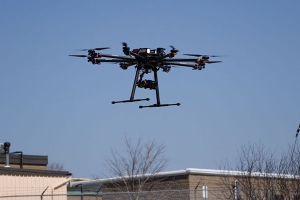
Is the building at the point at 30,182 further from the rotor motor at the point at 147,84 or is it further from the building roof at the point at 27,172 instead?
the rotor motor at the point at 147,84

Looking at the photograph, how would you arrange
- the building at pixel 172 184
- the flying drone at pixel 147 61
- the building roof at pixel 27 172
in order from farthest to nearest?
1. the building at pixel 172 184
2. the building roof at pixel 27 172
3. the flying drone at pixel 147 61

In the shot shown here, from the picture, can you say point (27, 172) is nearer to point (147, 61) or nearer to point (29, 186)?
point (29, 186)

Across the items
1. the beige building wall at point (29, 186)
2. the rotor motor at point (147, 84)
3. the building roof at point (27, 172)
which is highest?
the rotor motor at point (147, 84)

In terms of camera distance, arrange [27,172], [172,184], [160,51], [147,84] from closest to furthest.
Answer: [160,51], [147,84], [27,172], [172,184]

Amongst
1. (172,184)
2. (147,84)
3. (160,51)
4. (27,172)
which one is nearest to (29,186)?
(27,172)

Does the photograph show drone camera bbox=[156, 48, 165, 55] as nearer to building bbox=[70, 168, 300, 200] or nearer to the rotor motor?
the rotor motor

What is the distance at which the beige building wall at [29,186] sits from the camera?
3078 cm

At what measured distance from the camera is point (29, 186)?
32000mm

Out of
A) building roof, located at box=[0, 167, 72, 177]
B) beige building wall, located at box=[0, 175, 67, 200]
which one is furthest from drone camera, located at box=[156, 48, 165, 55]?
building roof, located at box=[0, 167, 72, 177]

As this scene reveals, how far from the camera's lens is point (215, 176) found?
40375 mm

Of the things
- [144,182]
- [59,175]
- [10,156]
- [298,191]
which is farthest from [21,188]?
[298,191]

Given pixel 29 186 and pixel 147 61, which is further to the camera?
pixel 29 186

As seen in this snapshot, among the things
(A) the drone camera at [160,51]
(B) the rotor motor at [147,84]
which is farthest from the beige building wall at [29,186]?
(A) the drone camera at [160,51]

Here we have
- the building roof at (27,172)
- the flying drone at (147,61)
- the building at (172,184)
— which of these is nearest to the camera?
the flying drone at (147,61)
